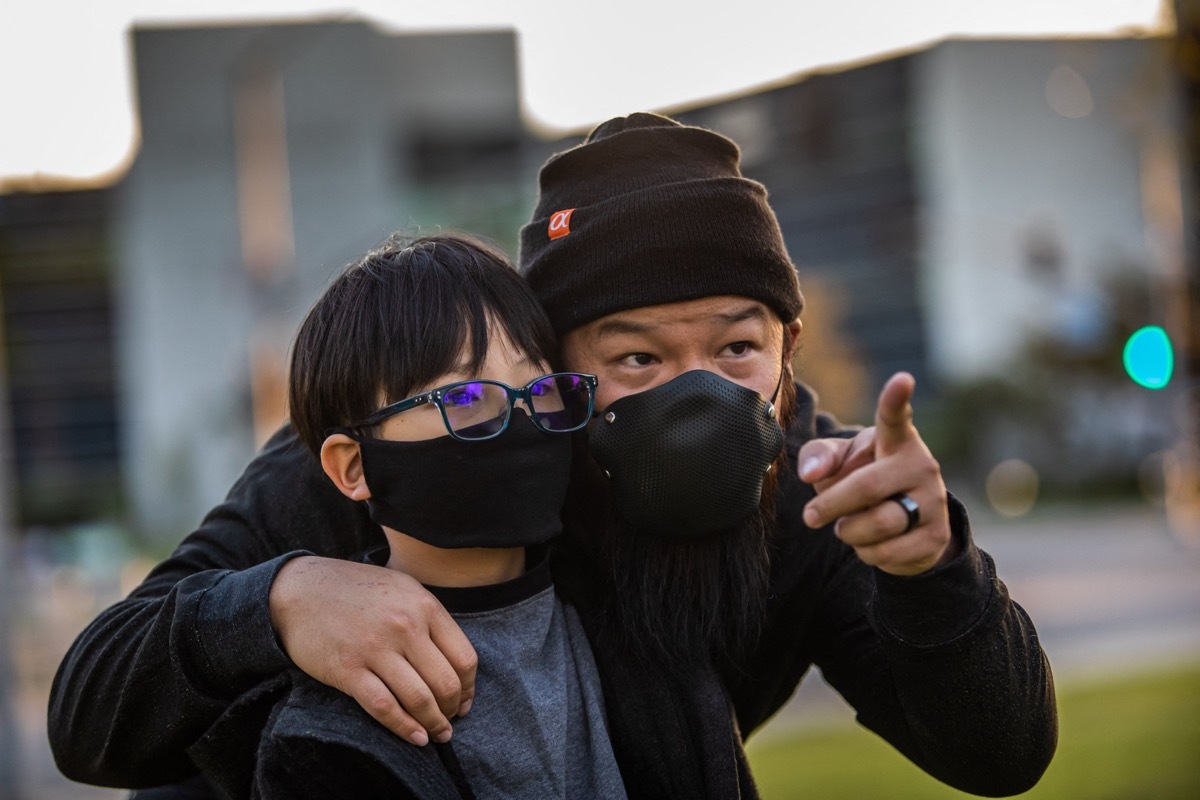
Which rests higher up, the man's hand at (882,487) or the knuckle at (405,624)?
the man's hand at (882,487)

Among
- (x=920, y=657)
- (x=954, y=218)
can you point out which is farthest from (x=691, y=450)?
(x=954, y=218)

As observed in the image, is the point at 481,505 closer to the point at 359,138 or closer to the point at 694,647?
the point at 694,647

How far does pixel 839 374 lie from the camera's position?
43.0 metres

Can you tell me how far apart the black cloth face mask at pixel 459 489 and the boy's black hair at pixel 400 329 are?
11cm

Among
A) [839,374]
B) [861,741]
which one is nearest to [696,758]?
[861,741]

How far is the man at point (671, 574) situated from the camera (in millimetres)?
1885

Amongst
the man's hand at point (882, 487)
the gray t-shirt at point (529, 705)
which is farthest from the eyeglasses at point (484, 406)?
the man's hand at point (882, 487)

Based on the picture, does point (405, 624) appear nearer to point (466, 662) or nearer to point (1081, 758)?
point (466, 662)

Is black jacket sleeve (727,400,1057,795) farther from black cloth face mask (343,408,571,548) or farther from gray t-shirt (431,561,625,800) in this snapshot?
black cloth face mask (343,408,571,548)

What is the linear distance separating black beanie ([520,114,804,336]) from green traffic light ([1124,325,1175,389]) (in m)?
0.98

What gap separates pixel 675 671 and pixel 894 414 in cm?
75

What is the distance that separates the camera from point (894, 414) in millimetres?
1656

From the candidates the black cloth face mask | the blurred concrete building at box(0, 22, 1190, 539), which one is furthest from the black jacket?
the blurred concrete building at box(0, 22, 1190, 539)

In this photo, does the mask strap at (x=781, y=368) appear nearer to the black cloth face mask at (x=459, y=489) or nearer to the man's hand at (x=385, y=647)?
the black cloth face mask at (x=459, y=489)
